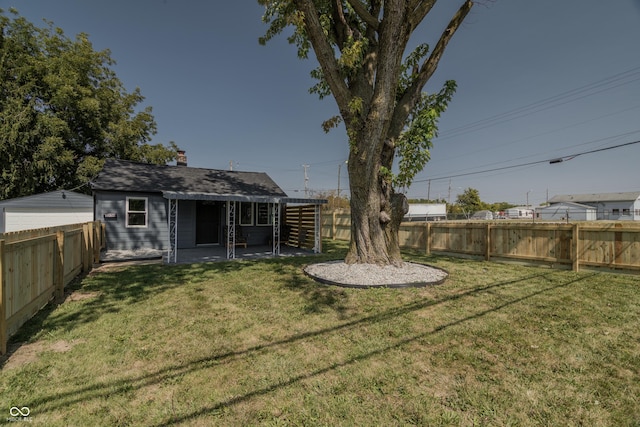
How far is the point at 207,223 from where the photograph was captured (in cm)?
1308

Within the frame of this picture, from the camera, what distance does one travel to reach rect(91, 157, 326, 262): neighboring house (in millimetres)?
10622

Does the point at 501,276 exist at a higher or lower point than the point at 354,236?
lower

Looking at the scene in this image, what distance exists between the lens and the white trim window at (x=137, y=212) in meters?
11.1

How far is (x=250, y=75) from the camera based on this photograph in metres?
14.2

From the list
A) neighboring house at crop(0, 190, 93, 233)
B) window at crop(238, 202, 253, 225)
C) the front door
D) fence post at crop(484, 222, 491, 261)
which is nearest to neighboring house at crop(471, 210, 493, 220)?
fence post at crop(484, 222, 491, 261)

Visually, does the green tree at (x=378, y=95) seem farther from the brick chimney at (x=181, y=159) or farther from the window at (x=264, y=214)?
the brick chimney at (x=181, y=159)

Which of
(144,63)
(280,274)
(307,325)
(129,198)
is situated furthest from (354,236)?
(144,63)

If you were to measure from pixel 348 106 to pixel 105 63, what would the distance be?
24047mm

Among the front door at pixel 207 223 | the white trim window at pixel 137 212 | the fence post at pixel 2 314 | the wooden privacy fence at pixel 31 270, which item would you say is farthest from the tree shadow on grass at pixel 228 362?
the front door at pixel 207 223

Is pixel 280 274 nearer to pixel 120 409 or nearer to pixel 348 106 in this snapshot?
pixel 348 106

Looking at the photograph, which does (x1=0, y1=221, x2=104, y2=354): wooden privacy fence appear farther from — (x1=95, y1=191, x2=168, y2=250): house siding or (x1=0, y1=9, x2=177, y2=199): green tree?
(x1=0, y1=9, x2=177, y2=199): green tree

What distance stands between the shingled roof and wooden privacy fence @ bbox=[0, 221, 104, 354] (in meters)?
3.67

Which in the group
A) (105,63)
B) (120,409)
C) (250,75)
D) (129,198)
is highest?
(105,63)

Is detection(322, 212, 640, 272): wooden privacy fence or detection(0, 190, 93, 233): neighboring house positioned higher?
detection(0, 190, 93, 233): neighboring house
